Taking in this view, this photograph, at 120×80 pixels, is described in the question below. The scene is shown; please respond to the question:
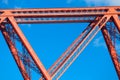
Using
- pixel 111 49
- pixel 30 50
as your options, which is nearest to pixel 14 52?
pixel 30 50

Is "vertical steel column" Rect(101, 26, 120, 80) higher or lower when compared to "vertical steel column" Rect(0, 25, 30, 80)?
lower

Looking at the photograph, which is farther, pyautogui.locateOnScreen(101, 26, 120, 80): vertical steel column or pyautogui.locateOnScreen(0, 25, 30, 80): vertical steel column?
pyautogui.locateOnScreen(101, 26, 120, 80): vertical steel column

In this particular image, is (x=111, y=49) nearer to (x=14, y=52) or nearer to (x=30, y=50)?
(x=30, y=50)

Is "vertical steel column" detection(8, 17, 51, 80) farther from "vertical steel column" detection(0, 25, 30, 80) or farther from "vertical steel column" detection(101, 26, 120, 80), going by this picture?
"vertical steel column" detection(101, 26, 120, 80)

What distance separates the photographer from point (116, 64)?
47531mm

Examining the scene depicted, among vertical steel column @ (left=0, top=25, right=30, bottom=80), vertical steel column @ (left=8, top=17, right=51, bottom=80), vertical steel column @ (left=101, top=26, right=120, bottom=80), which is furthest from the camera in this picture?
vertical steel column @ (left=101, top=26, right=120, bottom=80)

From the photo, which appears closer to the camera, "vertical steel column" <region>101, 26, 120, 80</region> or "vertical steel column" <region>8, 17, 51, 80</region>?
"vertical steel column" <region>8, 17, 51, 80</region>

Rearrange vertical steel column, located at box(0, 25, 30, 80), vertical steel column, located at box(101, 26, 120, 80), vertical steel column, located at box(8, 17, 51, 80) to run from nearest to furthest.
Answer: vertical steel column, located at box(8, 17, 51, 80) → vertical steel column, located at box(0, 25, 30, 80) → vertical steel column, located at box(101, 26, 120, 80)

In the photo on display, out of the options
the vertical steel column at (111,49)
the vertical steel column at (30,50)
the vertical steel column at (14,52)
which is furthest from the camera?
the vertical steel column at (111,49)

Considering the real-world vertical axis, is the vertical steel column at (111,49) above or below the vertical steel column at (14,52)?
below

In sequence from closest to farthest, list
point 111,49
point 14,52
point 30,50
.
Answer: point 30,50 → point 14,52 → point 111,49

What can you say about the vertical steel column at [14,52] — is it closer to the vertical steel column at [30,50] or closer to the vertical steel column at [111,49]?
the vertical steel column at [30,50]

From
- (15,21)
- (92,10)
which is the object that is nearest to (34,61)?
(15,21)

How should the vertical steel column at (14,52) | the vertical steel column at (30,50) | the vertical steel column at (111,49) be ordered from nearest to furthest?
the vertical steel column at (30,50) < the vertical steel column at (14,52) < the vertical steel column at (111,49)
